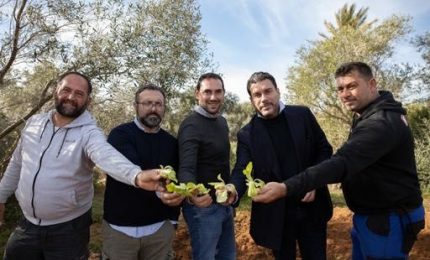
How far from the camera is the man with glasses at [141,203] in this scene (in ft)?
11.2

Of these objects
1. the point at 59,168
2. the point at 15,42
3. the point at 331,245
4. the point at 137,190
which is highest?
the point at 15,42

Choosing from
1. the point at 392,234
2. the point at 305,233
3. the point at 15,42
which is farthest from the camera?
the point at 15,42

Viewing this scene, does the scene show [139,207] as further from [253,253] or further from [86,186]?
[253,253]

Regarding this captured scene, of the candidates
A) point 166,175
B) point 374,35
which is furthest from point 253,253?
point 374,35

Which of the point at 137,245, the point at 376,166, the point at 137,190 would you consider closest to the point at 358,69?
the point at 376,166

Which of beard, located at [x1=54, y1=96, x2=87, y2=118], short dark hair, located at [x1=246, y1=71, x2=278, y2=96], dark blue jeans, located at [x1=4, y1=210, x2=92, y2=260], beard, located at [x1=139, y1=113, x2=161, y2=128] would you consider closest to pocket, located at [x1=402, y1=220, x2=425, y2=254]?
short dark hair, located at [x1=246, y1=71, x2=278, y2=96]

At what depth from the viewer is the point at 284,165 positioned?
143 inches

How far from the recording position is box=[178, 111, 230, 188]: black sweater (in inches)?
142

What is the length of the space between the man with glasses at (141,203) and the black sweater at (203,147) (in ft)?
0.63

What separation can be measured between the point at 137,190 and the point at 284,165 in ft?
4.54

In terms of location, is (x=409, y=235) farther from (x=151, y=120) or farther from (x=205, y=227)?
(x=151, y=120)

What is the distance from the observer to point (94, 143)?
314 cm

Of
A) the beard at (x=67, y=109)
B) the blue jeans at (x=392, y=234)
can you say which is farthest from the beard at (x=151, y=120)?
the blue jeans at (x=392, y=234)

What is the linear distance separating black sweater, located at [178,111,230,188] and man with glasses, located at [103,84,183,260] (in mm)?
191
